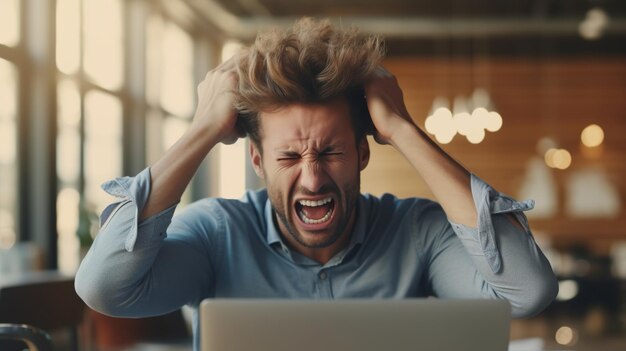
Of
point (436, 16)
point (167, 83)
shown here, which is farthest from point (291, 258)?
point (436, 16)

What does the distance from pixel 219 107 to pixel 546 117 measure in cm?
1057

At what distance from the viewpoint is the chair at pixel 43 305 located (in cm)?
243

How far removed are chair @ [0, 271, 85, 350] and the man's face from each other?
3.42 ft

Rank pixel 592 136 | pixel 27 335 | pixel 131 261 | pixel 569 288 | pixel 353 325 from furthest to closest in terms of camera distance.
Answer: pixel 592 136
pixel 569 288
pixel 27 335
pixel 131 261
pixel 353 325

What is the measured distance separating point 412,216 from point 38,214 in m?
4.86

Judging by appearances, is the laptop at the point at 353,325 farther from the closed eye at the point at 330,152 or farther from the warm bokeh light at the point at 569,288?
the warm bokeh light at the point at 569,288

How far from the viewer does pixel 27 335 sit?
6.09 ft

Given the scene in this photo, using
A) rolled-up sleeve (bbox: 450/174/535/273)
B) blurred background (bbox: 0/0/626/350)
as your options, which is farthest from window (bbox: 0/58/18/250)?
rolled-up sleeve (bbox: 450/174/535/273)

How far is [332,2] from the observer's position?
10211 millimetres

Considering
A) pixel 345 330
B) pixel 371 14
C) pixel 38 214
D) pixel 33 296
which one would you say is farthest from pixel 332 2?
pixel 345 330

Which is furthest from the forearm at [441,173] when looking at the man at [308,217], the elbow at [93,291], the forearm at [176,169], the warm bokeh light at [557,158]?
the warm bokeh light at [557,158]

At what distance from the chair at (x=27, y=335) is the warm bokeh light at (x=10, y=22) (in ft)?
13.3

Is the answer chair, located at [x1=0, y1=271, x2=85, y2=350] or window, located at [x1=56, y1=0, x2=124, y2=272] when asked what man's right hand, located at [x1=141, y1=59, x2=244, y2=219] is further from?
window, located at [x1=56, y1=0, x2=124, y2=272]

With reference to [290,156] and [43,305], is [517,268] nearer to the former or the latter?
[290,156]
